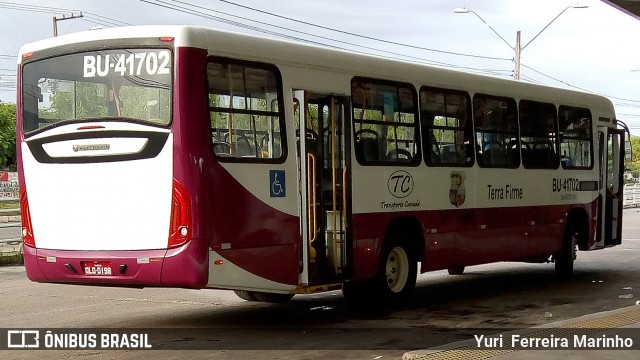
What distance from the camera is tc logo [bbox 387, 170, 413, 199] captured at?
13.6m

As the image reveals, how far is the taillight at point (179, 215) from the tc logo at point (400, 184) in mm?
3706

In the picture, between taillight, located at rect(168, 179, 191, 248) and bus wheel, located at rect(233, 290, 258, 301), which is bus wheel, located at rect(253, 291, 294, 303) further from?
taillight, located at rect(168, 179, 191, 248)

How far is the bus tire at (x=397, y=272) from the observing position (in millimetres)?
13594

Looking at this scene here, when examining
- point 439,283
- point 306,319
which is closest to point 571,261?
point 439,283

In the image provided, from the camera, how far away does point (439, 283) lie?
17.9 m

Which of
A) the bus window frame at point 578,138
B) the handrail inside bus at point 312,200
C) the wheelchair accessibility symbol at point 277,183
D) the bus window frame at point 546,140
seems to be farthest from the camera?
the bus window frame at point 578,138

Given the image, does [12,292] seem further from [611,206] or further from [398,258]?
[611,206]

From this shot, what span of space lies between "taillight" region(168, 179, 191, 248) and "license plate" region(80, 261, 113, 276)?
2.60ft

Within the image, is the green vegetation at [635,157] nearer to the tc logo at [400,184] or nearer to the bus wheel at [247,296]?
the bus wheel at [247,296]

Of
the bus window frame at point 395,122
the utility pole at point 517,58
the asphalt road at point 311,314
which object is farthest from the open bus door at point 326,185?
the utility pole at point 517,58

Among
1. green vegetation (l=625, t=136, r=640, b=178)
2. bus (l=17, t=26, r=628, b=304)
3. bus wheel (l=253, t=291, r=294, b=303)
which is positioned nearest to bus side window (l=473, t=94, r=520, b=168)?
bus (l=17, t=26, r=628, b=304)

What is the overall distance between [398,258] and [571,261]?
565 cm

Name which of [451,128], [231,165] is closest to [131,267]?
[231,165]

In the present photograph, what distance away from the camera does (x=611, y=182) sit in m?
19.7
